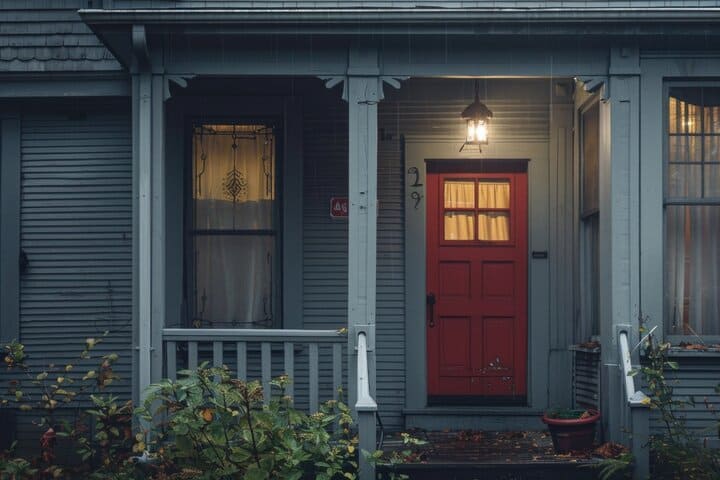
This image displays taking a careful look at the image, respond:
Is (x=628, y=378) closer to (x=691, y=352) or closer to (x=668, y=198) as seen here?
(x=691, y=352)

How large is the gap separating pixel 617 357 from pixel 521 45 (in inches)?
99.8

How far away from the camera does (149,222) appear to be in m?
8.13

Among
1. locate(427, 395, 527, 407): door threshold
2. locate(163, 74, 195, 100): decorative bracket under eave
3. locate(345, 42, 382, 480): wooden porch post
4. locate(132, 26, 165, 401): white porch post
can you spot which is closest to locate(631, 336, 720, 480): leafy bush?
locate(427, 395, 527, 407): door threshold

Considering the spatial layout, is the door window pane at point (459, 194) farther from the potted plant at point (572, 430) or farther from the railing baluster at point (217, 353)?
the railing baluster at point (217, 353)

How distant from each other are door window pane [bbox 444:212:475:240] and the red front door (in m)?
0.03

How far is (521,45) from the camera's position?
26.9 feet

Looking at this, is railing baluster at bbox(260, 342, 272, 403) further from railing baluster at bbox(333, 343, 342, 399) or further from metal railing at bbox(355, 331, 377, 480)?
metal railing at bbox(355, 331, 377, 480)

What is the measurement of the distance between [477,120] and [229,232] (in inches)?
96.9

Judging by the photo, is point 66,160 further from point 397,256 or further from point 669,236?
Result: point 669,236

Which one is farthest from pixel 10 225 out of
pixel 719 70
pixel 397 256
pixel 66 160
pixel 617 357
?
pixel 719 70

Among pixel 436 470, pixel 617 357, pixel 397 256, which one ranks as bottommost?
pixel 436 470

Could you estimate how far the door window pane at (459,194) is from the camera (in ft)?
32.2

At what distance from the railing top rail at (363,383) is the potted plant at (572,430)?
1.51m

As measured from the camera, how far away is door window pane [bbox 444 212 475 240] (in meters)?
9.84
